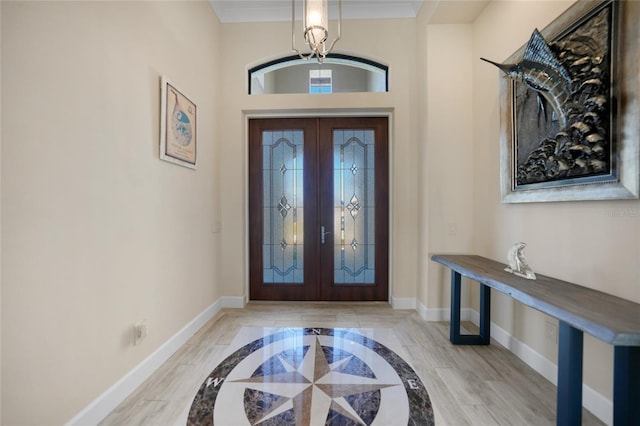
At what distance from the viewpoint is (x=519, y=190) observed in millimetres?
2266

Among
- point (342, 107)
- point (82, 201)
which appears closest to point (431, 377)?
point (82, 201)

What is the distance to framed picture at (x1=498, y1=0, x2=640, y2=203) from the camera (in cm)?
145

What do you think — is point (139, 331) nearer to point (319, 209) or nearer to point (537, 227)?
point (319, 209)

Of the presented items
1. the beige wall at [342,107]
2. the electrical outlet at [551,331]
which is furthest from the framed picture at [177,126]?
the electrical outlet at [551,331]

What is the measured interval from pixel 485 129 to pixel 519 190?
2.96 ft

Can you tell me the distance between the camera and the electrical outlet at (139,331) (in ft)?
6.33

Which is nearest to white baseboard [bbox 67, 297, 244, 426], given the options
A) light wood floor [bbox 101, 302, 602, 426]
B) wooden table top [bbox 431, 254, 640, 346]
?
light wood floor [bbox 101, 302, 602, 426]

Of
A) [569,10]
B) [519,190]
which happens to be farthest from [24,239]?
[569,10]

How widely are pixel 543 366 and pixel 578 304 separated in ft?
3.62

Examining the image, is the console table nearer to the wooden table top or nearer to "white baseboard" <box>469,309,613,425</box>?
the wooden table top

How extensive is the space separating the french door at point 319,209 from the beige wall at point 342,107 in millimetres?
173

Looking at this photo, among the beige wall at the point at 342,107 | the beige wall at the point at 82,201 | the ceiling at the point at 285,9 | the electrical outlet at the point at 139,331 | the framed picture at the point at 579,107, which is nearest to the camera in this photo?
the beige wall at the point at 82,201

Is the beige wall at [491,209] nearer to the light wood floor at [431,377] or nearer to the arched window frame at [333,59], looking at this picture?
the light wood floor at [431,377]

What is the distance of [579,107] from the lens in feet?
5.56
